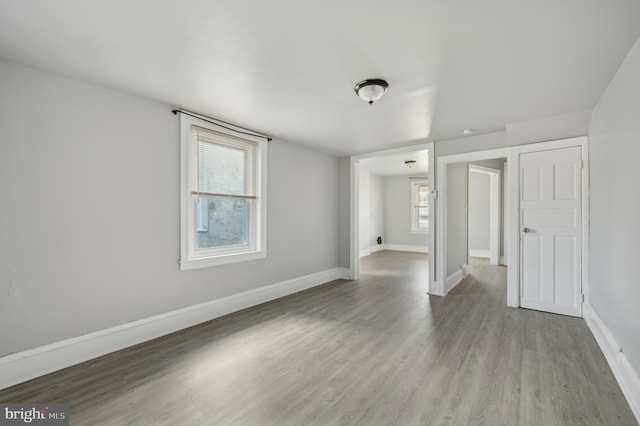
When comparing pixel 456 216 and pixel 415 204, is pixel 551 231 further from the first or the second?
pixel 415 204

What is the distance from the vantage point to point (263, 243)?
13.6 ft

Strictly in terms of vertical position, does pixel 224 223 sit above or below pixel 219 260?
above

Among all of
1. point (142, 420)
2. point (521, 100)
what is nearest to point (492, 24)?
point (521, 100)

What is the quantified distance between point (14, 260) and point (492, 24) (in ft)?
12.3

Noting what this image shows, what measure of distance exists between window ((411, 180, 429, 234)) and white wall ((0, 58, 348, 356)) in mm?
7330

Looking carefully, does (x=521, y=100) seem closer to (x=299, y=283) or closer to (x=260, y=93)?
(x=260, y=93)

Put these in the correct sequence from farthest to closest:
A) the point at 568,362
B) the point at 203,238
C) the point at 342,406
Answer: the point at 203,238, the point at 568,362, the point at 342,406

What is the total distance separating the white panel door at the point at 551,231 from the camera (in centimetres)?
344

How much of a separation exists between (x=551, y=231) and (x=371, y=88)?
299cm

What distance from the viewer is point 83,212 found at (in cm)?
252

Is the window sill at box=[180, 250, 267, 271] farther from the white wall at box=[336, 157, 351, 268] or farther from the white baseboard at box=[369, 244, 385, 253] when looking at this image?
the white baseboard at box=[369, 244, 385, 253]

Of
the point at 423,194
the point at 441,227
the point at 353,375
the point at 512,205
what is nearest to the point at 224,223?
the point at 353,375

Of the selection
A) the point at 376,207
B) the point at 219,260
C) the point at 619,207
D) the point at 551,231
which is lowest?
the point at 219,260

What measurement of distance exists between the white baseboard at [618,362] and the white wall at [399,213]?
6379mm
